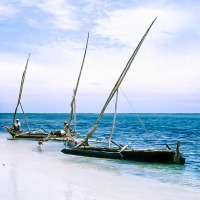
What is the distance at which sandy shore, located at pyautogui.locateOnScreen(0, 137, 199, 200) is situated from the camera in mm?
11086

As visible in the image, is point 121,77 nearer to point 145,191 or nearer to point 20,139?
point 145,191

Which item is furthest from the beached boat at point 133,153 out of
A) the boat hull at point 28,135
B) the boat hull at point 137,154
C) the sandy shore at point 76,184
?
the boat hull at point 28,135

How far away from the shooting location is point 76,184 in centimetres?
1284

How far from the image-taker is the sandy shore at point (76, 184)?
11086 mm

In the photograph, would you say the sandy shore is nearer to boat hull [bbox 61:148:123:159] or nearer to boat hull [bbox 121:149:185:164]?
boat hull [bbox 61:148:123:159]

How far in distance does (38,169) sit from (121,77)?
665 cm

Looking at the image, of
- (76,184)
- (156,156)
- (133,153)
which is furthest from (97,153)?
(76,184)

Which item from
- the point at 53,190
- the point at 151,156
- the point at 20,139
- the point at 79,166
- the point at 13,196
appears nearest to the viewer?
the point at 13,196

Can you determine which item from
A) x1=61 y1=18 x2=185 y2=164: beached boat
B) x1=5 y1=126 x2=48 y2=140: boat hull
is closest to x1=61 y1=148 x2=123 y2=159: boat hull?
x1=61 y1=18 x2=185 y2=164: beached boat

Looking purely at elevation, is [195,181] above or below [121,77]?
below

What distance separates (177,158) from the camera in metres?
18.2

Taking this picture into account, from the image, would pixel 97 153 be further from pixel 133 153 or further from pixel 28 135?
pixel 28 135

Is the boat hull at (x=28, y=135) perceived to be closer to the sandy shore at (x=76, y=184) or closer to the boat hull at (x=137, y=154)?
the boat hull at (x=137, y=154)

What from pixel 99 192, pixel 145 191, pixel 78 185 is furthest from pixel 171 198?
pixel 78 185
